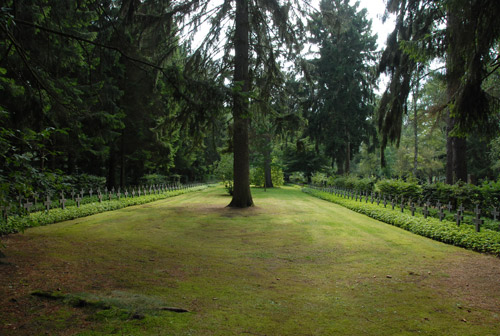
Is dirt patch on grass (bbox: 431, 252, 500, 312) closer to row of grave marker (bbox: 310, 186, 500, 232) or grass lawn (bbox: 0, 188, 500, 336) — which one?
grass lawn (bbox: 0, 188, 500, 336)

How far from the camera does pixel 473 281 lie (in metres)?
5.00

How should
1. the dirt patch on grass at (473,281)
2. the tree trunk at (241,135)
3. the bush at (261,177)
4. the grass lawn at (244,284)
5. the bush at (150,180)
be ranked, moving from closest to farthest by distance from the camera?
the grass lawn at (244,284) < the dirt patch on grass at (473,281) < the tree trunk at (241,135) < the bush at (150,180) < the bush at (261,177)

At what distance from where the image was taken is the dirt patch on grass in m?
4.26

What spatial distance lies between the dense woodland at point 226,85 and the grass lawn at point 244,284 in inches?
59.9

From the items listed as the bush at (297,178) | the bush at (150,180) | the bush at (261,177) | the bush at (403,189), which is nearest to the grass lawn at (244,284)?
the bush at (403,189)

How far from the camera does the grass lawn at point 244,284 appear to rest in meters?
3.33

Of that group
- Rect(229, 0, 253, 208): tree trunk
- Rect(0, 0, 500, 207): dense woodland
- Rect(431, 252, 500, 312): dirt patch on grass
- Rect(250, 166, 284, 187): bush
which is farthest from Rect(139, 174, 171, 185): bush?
Rect(431, 252, 500, 312): dirt patch on grass

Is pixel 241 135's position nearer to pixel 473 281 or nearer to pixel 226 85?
pixel 226 85

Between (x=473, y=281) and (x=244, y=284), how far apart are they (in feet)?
12.4

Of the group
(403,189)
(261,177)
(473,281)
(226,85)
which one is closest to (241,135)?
(226,85)

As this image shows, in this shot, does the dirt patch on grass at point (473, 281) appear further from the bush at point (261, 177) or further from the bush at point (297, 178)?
the bush at point (297, 178)

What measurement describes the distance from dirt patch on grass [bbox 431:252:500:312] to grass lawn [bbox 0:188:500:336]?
0.07ft

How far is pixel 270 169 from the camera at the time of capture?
37375mm

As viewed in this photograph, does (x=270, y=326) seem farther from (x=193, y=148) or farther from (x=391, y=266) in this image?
(x=193, y=148)
